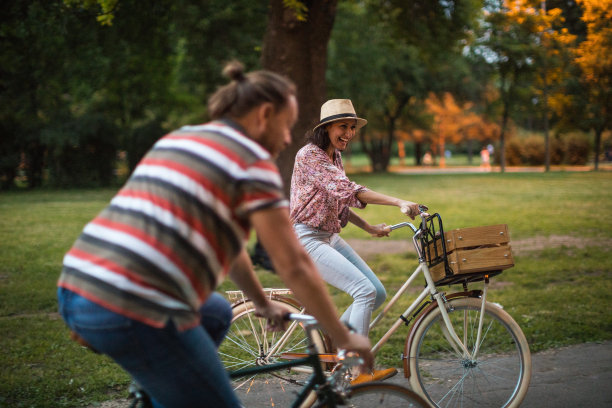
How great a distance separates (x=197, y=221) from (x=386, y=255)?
913 centimetres

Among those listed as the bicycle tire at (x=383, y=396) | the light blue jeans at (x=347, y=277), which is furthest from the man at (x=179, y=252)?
the light blue jeans at (x=347, y=277)

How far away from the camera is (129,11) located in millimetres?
11031

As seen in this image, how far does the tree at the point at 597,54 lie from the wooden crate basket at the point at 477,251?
9577 millimetres

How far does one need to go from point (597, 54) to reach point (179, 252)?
15840mm

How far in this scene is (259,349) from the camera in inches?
145

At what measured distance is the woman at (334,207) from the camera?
3.73 metres

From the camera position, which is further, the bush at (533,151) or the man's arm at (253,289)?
the bush at (533,151)

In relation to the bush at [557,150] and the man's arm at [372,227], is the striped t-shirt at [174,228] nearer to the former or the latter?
the man's arm at [372,227]

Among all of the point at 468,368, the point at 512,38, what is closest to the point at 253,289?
the point at 468,368

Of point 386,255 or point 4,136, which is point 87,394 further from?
point 4,136

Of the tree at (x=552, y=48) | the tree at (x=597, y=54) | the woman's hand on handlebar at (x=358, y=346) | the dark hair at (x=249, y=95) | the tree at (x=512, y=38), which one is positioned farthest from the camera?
the tree at (x=512, y=38)

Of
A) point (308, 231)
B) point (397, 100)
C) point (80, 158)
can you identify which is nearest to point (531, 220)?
point (308, 231)

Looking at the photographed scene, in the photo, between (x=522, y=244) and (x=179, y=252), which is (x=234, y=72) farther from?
(x=522, y=244)

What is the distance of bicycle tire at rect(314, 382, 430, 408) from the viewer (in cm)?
236
